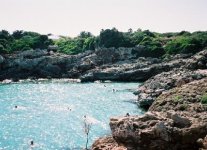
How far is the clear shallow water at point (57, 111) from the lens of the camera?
2633 inches

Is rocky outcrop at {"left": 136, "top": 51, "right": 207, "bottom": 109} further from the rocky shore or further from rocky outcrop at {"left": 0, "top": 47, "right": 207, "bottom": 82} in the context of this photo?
rocky outcrop at {"left": 0, "top": 47, "right": 207, "bottom": 82}

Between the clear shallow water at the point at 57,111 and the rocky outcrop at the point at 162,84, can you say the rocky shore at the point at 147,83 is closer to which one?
the rocky outcrop at the point at 162,84

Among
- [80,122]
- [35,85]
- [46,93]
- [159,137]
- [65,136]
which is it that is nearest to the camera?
[159,137]

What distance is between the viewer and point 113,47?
604ft

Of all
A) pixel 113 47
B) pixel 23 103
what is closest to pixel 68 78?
pixel 113 47

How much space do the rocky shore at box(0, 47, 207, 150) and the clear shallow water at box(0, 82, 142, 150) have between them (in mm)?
9494

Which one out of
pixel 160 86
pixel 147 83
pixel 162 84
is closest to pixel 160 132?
pixel 160 86

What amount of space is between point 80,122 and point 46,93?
154 feet

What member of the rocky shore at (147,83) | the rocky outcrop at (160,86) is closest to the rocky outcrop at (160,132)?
the rocky shore at (147,83)

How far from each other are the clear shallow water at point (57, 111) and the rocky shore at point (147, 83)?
9494 millimetres

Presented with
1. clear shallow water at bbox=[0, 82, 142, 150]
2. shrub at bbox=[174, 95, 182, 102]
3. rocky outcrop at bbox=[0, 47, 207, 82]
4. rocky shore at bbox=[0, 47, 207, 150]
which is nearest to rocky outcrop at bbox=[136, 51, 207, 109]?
rocky shore at bbox=[0, 47, 207, 150]

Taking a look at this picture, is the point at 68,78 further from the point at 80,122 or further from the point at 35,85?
the point at 80,122

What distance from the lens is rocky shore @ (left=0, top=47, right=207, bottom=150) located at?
3412cm

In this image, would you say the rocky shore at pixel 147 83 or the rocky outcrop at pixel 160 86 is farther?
the rocky outcrop at pixel 160 86
